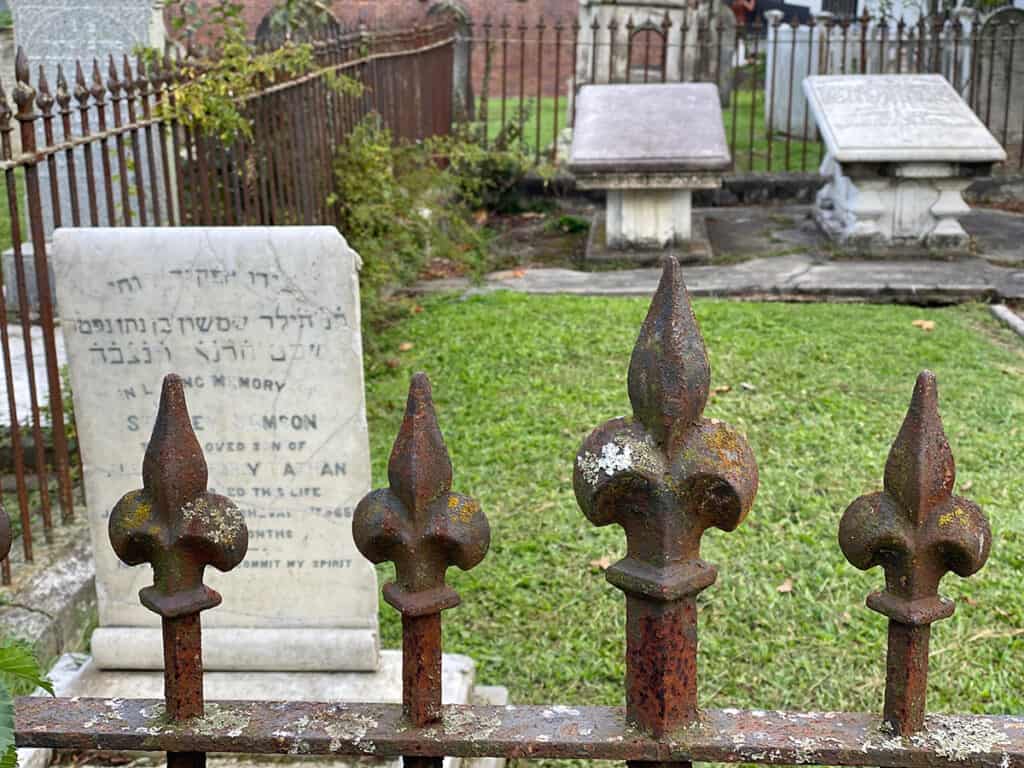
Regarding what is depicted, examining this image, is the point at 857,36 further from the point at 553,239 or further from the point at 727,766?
the point at 727,766

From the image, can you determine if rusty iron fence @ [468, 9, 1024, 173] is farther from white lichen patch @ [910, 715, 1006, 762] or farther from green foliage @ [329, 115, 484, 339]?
white lichen patch @ [910, 715, 1006, 762]

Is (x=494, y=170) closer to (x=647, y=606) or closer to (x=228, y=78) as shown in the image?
(x=228, y=78)

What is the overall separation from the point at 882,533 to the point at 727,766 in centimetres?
212

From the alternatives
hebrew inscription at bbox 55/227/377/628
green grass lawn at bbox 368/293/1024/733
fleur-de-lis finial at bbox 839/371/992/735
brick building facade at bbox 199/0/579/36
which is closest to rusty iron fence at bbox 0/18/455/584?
hebrew inscription at bbox 55/227/377/628

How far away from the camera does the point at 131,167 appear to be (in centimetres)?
496

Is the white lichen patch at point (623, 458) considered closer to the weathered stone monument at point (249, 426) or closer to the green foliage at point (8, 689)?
the green foliage at point (8, 689)

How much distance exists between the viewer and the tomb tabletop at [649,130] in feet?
28.5

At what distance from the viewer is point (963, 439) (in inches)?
201

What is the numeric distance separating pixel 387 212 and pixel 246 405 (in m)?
4.66

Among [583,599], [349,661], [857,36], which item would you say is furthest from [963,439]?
[857,36]

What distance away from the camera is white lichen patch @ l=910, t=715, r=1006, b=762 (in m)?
1.29

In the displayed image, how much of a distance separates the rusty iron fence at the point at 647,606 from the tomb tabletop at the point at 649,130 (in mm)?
7508

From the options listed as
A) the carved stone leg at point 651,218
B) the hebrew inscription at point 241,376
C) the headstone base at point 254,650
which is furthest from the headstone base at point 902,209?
the headstone base at point 254,650

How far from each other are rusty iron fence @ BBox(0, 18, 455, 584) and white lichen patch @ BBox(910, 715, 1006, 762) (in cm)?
300
